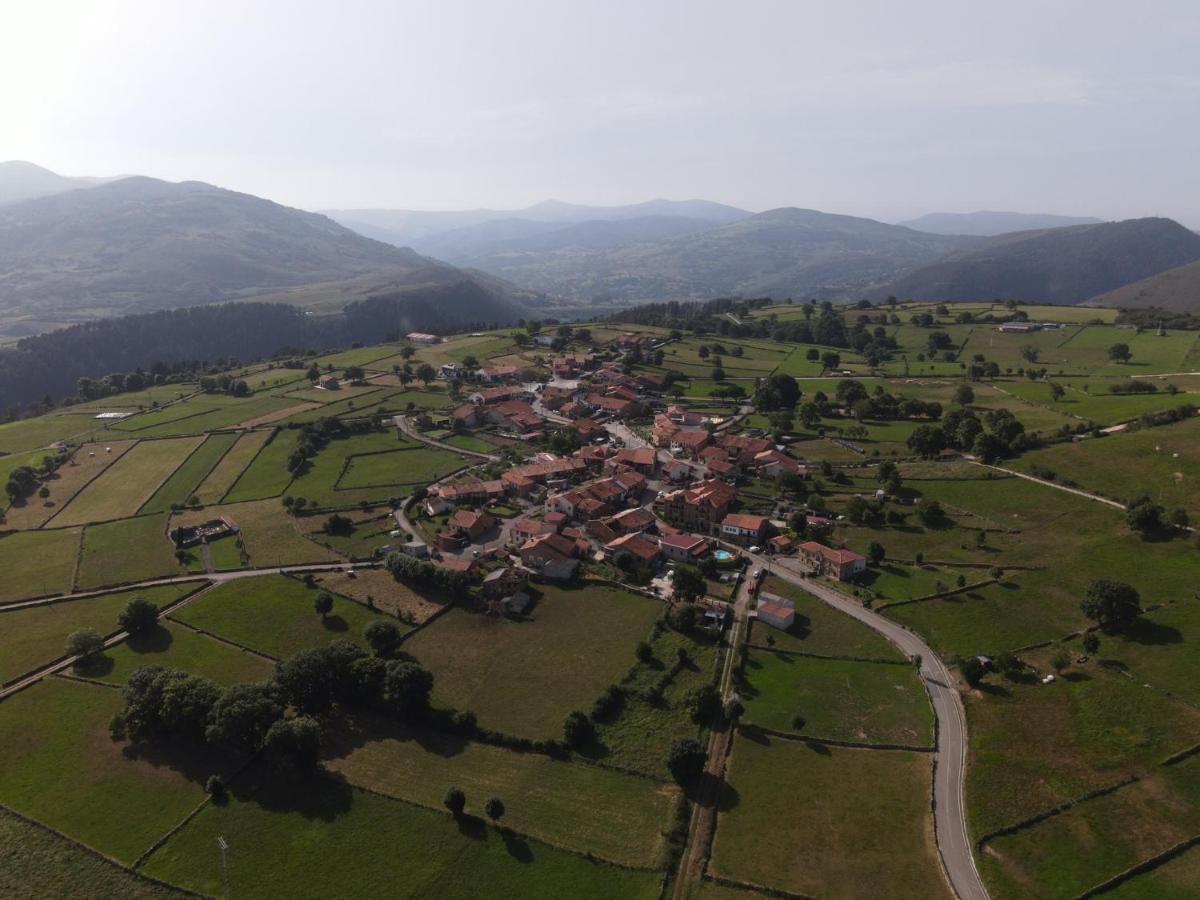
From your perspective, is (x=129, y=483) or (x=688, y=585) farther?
(x=129, y=483)

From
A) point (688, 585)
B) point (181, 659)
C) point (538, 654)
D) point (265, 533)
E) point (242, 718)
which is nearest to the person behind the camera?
point (242, 718)

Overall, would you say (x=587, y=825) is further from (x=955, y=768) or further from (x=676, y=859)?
(x=955, y=768)

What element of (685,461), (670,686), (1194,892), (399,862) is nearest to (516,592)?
(670,686)

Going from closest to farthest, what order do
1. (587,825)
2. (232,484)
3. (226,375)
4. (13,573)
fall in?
(587,825) < (13,573) < (232,484) < (226,375)

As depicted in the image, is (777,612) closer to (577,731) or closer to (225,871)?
(577,731)

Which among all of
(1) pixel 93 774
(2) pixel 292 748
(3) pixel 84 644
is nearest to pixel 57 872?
(1) pixel 93 774

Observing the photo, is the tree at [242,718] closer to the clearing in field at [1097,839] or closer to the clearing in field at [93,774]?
the clearing in field at [93,774]

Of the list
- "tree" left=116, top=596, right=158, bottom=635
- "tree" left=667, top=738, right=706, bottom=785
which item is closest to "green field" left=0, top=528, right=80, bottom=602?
"tree" left=116, top=596, right=158, bottom=635

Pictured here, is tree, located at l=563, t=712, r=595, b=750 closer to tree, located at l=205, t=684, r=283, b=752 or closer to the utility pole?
tree, located at l=205, t=684, r=283, b=752
